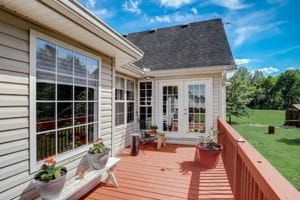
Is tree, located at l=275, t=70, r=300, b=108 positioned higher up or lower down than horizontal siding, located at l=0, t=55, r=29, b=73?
higher up

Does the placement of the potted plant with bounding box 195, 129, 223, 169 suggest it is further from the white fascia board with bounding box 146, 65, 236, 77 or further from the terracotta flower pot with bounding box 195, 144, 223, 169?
the white fascia board with bounding box 146, 65, 236, 77

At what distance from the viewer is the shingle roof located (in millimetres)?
6676

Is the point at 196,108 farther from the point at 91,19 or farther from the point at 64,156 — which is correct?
the point at 91,19

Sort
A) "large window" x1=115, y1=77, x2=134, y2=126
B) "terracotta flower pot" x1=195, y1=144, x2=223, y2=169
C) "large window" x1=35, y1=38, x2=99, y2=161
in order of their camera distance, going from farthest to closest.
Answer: "large window" x1=115, y1=77, x2=134, y2=126
"terracotta flower pot" x1=195, y1=144, x2=223, y2=169
"large window" x1=35, y1=38, x2=99, y2=161

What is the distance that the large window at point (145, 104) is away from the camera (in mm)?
7039

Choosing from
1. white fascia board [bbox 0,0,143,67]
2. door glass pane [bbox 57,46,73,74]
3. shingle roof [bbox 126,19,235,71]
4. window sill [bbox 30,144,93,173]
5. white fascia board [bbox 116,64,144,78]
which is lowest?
window sill [bbox 30,144,93,173]

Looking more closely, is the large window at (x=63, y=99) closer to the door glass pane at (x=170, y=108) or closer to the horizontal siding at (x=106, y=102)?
the horizontal siding at (x=106, y=102)

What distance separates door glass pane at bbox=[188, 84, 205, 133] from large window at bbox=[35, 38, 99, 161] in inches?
146

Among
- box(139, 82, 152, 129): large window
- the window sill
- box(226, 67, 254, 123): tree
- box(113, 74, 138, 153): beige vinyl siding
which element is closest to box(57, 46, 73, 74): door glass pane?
the window sill

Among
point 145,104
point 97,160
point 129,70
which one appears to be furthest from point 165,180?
point 145,104

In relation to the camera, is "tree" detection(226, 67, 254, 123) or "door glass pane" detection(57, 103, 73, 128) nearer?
"door glass pane" detection(57, 103, 73, 128)

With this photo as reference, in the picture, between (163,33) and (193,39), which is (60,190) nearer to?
(193,39)

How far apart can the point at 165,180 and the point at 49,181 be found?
2164mm

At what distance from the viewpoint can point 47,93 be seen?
2.58m
